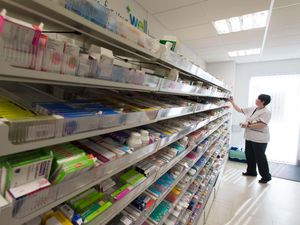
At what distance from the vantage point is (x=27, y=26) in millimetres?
452

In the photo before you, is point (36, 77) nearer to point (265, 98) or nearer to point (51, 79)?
point (51, 79)

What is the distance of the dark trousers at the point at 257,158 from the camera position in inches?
151

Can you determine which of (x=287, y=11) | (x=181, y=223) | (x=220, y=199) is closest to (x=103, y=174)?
(x=181, y=223)

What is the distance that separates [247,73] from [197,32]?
123 inches

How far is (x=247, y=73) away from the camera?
17.6 feet

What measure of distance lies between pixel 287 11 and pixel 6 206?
9.90 ft

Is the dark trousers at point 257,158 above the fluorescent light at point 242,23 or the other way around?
the other way around

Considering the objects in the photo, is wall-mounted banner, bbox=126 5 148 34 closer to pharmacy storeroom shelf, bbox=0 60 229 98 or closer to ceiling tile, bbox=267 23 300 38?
pharmacy storeroom shelf, bbox=0 60 229 98

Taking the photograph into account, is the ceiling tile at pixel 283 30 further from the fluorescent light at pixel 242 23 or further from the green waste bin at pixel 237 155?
the green waste bin at pixel 237 155

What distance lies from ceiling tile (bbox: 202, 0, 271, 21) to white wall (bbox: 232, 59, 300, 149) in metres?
3.46

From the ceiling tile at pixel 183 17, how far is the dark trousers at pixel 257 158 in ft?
9.17

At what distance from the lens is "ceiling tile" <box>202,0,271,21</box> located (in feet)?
6.66

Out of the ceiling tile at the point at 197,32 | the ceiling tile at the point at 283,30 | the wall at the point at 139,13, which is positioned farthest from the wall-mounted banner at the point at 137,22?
the ceiling tile at the point at 283,30

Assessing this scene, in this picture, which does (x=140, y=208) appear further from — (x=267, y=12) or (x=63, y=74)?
(x=267, y=12)
